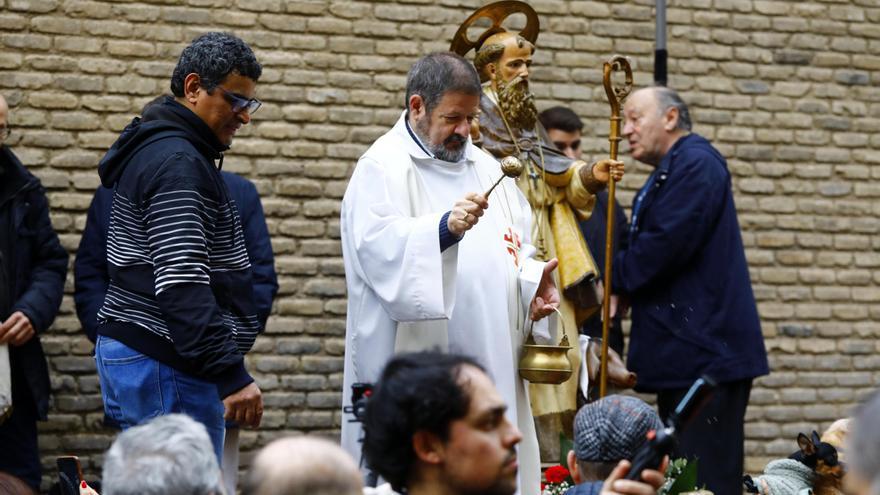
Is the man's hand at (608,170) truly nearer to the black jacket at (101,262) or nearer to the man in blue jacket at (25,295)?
the black jacket at (101,262)

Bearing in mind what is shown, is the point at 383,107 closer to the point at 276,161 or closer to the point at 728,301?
the point at 276,161

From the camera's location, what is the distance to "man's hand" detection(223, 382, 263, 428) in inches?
199

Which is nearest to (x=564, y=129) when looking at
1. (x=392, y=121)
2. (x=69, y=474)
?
(x=392, y=121)

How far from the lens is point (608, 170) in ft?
23.2

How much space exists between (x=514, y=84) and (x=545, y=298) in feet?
4.74

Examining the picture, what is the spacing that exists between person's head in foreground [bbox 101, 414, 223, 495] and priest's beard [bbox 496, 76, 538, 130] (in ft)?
13.4

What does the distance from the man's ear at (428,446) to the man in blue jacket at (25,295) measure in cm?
415

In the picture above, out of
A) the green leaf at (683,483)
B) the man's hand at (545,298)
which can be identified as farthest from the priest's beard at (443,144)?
the green leaf at (683,483)

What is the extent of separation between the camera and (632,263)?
759 cm

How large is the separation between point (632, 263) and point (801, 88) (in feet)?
10.5

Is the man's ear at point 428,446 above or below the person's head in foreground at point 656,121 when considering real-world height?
below

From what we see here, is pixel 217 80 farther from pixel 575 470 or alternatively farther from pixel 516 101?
pixel 516 101

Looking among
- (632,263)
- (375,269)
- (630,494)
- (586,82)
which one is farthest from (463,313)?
(586,82)

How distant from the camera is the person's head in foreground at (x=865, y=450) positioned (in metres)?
2.73
